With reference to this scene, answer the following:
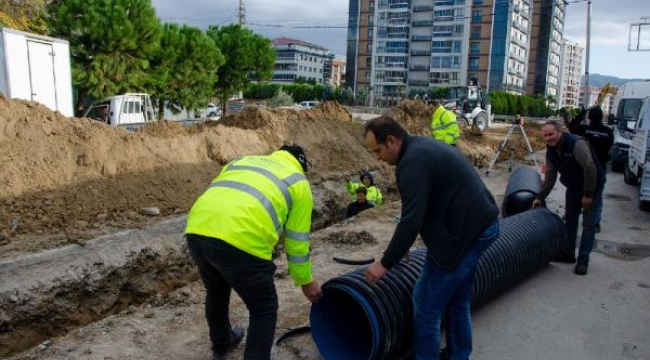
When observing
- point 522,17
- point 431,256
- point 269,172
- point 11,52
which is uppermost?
point 522,17

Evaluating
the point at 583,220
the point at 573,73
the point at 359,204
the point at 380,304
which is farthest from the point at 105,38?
the point at 573,73

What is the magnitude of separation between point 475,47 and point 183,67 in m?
64.4

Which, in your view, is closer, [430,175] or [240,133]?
[430,175]

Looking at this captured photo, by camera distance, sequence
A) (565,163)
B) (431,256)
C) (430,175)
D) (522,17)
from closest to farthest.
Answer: (430,175), (431,256), (565,163), (522,17)

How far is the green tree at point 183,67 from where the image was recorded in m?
24.8

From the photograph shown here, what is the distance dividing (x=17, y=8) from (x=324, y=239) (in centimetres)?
1884

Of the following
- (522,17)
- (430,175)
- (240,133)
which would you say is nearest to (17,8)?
(240,133)

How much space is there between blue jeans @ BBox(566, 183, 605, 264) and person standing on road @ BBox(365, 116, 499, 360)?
9.55 ft

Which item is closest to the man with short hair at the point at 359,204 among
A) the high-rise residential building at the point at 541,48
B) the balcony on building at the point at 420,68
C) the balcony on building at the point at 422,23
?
the balcony on building at the point at 420,68

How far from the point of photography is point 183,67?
26.3m

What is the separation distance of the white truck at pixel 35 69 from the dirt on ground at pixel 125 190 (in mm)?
5078

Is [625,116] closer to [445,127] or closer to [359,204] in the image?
[445,127]

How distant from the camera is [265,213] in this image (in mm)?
2854

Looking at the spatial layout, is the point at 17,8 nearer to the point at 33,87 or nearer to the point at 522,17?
the point at 33,87
